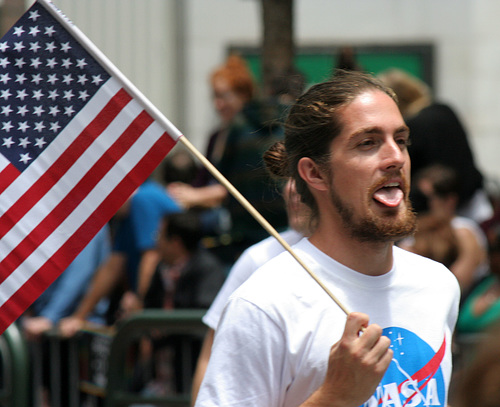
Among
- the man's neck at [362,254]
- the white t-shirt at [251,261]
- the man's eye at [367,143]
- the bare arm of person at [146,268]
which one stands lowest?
the bare arm of person at [146,268]

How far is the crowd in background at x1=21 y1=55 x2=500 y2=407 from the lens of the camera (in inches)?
247

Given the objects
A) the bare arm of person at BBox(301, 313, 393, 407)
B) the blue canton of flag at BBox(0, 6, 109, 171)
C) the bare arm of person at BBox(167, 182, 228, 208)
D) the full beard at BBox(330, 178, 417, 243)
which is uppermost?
the blue canton of flag at BBox(0, 6, 109, 171)

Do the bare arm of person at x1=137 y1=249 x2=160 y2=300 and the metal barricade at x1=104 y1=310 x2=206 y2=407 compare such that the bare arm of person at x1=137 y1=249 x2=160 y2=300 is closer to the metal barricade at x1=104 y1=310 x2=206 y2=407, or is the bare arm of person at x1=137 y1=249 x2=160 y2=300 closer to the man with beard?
the metal barricade at x1=104 y1=310 x2=206 y2=407

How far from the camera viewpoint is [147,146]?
10.9 ft

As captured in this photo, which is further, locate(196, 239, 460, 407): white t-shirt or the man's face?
the man's face

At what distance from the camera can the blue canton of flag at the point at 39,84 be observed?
329cm

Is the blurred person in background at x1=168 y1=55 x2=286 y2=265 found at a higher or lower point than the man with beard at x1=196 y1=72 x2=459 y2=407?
lower

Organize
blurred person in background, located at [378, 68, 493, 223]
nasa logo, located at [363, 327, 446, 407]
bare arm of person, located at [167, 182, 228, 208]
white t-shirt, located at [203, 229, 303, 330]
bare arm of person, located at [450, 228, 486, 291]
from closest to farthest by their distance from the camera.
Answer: nasa logo, located at [363, 327, 446, 407]
white t-shirt, located at [203, 229, 303, 330]
bare arm of person, located at [450, 228, 486, 291]
blurred person in background, located at [378, 68, 493, 223]
bare arm of person, located at [167, 182, 228, 208]

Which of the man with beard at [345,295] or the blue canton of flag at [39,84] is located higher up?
the blue canton of flag at [39,84]

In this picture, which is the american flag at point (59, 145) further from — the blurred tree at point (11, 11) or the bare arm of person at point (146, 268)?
the blurred tree at point (11, 11)

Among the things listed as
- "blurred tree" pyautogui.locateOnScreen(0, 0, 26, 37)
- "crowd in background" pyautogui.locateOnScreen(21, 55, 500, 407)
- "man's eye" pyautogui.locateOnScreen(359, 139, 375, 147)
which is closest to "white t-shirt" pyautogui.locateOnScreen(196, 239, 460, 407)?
"man's eye" pyautogui.locateOnScreen(359, 139, 375, 147)

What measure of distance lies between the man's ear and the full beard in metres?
0.13

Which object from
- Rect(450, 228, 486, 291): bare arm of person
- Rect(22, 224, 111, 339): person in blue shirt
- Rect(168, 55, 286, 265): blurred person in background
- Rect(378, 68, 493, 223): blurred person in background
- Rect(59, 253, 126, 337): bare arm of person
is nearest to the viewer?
Rect(168, 55, 286, 265): blurred person in background

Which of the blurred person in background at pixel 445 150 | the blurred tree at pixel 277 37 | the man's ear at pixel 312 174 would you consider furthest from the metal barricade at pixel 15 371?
the man's ear at pixel 312 174
